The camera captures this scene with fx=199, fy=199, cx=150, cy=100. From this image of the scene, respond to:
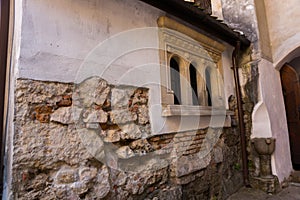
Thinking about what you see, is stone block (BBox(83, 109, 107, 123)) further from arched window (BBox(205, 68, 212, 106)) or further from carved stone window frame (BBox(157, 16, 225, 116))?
arched window (BBox(205, 68, 212, 106))

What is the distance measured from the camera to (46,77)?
1.60 m

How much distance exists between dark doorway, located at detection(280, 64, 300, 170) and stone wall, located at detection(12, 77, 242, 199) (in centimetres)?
302

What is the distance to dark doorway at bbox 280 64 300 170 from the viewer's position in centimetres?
440

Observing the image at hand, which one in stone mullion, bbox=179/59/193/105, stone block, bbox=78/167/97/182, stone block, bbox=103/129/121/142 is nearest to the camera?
stone block, bbox=78/167/97/182

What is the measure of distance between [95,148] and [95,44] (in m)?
1.00

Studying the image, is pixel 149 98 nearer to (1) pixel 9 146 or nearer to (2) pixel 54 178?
(2) pixel 54 178

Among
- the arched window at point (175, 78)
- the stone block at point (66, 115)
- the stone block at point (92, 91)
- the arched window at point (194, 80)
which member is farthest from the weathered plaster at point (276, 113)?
the stone block at point (66, 115)

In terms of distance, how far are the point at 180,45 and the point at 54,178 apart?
2249 mm

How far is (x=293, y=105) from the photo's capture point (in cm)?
443

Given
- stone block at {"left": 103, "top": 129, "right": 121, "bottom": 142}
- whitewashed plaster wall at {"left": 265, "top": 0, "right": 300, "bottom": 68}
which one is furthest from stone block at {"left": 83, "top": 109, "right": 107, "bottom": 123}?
whitewashed plaster wall at {"left": 265, "top": 0, "right": 300, "bottom": 68}

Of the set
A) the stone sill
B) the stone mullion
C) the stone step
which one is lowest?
the stone step

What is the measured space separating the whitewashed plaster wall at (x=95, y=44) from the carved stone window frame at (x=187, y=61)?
112mm

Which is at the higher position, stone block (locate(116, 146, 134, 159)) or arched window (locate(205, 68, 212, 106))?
arched window (locate(205, 68, 212, 106))

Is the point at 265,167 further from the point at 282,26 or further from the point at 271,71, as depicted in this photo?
the point at 282,26
